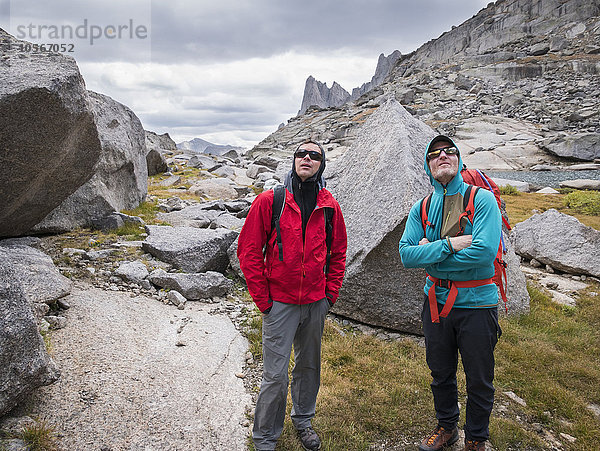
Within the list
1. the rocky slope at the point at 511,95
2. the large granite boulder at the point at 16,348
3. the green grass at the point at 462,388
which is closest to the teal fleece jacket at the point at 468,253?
Answer: the green grass at the point at 462,388

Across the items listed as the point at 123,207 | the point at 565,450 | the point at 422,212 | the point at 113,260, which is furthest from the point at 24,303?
the point at 123,207

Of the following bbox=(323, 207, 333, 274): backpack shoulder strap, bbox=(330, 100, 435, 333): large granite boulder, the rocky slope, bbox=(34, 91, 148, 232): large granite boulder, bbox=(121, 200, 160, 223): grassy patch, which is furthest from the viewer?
the rocky slope

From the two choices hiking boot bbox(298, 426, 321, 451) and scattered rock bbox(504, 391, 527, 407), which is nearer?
hiking boot bbox(298, 426, 321, 451)

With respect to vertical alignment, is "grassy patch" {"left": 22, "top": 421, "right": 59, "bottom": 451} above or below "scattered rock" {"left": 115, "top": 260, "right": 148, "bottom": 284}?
below

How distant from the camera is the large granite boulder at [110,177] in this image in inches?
396

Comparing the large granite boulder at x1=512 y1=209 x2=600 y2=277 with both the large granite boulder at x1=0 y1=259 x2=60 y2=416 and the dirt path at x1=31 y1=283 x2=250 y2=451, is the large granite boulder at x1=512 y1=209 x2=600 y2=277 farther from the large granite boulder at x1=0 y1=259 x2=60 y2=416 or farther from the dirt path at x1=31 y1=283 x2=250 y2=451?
the large granite boulder at x1=0 y1=259 x2=60 y2=416

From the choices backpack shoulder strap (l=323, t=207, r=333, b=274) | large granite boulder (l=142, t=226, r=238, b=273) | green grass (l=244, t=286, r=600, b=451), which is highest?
backpack shoulder strap (l=323, t=207, r=333, b=274)

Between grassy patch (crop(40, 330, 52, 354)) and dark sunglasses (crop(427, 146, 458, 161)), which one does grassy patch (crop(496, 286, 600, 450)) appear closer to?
dark sunglasses (crop(427, 146, 458, 161))

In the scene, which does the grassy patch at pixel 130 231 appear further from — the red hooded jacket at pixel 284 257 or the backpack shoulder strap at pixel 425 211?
the backpack shoulder strap at pixel 425 211

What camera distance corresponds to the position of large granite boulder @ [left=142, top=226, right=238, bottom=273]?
28.7 feet

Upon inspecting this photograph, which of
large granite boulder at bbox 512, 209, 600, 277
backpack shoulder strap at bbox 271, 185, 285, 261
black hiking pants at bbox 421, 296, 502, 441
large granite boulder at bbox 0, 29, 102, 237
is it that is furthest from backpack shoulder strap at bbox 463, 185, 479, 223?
large granite boulder at bbox 512, 209, 600, 277

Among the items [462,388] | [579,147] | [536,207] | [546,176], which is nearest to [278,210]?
[462,388]

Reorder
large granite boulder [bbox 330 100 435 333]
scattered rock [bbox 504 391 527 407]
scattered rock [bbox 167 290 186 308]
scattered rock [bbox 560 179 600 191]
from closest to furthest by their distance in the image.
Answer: scattered rock [bbox 504 391 527 407], large granite boulder [bbox 330 100 435 333], scattered rock [bbox 167 290 186 308], scattered rock [bbox 560 179 600 191]

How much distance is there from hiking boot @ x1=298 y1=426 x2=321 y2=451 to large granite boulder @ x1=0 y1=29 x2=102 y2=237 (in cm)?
616
